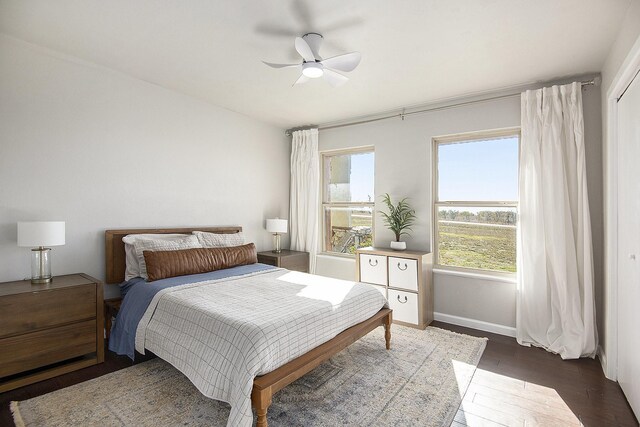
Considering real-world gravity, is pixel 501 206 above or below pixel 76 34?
below

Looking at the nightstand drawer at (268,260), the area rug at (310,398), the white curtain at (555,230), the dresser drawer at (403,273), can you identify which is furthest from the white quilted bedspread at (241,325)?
the white curtain at (555,230)

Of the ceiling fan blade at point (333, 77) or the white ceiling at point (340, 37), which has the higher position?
the white ceiling at point (340, 37)

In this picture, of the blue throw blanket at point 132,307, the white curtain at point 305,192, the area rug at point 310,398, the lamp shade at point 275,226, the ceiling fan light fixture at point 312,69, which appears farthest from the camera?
the white curtain at point 305,192

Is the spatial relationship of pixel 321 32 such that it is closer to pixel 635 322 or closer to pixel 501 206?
pixel 501 206

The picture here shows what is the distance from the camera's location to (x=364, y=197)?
4.62 meters

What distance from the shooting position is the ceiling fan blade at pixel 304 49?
227 cm

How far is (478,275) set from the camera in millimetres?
3604

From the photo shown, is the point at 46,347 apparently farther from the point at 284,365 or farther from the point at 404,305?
the point at 404,305

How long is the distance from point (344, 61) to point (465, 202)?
89.0 inches

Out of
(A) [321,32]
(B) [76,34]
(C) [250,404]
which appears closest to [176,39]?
(B) [76,34]

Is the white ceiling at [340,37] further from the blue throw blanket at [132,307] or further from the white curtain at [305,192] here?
the blue throw blanket at [132,307]

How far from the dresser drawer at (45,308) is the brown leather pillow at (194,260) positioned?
493 mm

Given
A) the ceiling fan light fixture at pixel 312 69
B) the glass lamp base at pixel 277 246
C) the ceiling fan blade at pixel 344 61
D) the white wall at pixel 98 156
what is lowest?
the glass lamp base at pixel 277 246

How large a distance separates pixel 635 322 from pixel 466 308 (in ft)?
5.63
